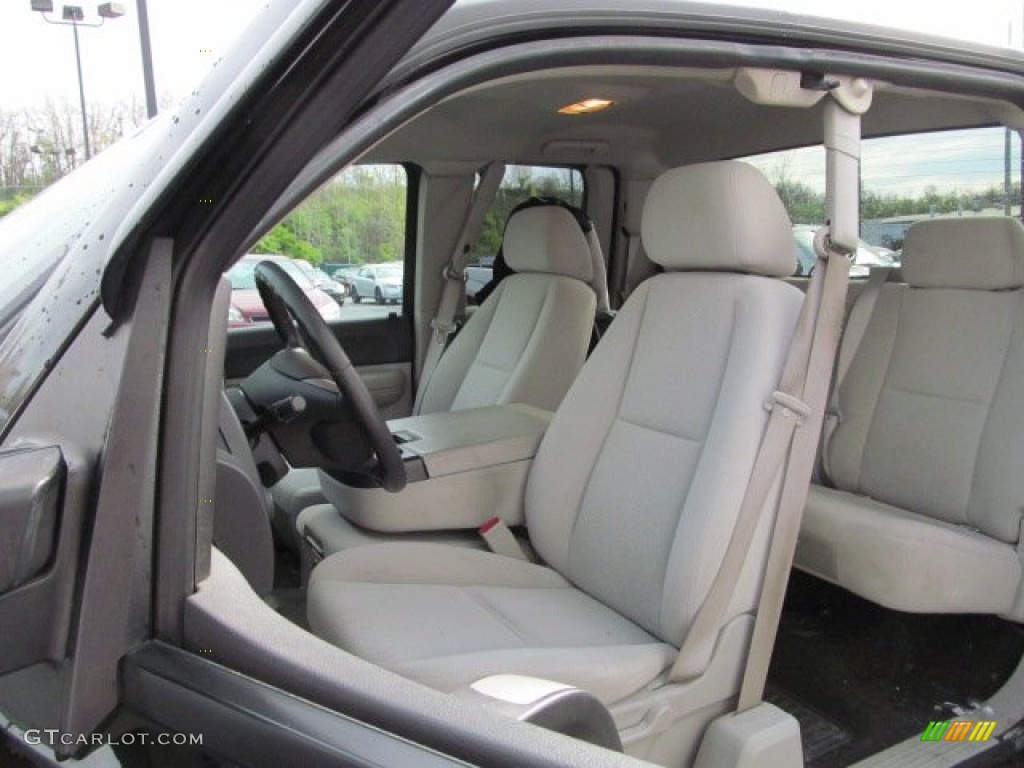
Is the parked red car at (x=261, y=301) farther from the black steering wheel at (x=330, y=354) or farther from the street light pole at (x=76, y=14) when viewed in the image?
the street light pole at (x=76, y=14)

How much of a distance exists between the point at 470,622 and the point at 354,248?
214cm

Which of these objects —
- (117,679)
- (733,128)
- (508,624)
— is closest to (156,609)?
(117,679)

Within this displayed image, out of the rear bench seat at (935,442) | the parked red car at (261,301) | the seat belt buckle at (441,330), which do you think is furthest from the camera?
the seat belt buckle at (441,330)

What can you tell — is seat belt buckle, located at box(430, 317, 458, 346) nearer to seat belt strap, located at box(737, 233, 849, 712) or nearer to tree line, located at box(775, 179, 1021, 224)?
tree line, located at box(775, 179, 1021, 224)

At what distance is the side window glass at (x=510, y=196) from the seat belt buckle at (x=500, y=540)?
1.75 metres

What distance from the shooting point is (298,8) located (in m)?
0.75

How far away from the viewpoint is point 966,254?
7.99ft

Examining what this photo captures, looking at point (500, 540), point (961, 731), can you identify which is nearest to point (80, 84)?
point (500, 540)

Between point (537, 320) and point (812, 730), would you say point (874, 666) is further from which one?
point (537, 320)

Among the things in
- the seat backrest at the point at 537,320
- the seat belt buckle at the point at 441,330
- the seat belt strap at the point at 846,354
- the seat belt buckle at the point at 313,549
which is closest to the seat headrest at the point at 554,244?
the seat backrest at the point at 537,320

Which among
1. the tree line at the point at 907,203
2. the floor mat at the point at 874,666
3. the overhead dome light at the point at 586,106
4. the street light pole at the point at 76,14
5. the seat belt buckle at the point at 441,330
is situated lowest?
the floor mat at the point at 874,666

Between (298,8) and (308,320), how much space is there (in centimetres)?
131

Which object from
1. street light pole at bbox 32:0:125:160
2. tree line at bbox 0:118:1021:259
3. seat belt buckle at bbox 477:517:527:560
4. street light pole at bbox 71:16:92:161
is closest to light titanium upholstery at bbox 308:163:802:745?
seat belt buckle at bbox 477:517:527:560

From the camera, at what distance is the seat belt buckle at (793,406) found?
64.2 inches
